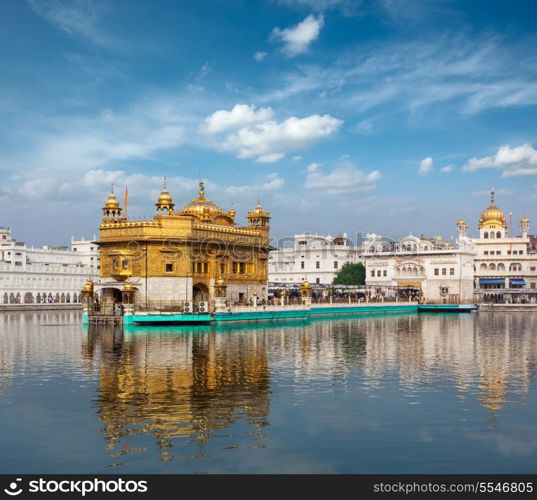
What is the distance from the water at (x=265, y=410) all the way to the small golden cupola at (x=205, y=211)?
29.7 meters

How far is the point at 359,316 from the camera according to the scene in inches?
2790

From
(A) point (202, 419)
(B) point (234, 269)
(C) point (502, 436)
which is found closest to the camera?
(C) point (502, 436)

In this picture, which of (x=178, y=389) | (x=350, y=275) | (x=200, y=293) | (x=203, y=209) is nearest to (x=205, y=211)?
(x=203, y=209)

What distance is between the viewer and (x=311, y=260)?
113188mm

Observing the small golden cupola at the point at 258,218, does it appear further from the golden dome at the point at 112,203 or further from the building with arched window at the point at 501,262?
the building with arched window at the point at 501,262

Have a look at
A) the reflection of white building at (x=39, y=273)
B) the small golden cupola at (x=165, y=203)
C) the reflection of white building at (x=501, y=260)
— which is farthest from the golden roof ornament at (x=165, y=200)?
the reflection of white building at (x=501, y=260)

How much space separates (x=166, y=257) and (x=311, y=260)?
6221 centimetres

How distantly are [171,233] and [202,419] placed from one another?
37.9 meters

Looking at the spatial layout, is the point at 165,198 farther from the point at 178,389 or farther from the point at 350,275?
the point at 350,275

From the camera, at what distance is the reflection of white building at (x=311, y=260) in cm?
11188

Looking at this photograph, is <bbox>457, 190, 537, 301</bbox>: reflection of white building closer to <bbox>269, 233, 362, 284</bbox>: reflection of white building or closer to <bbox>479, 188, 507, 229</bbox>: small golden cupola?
<bbox>479, 188, 507, 229</bbox>: small golden cupola

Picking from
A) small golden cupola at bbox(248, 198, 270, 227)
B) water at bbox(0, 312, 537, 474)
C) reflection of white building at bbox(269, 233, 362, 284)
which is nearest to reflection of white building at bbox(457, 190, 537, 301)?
reflection of white building at bbox(269, 233, 362, 284)

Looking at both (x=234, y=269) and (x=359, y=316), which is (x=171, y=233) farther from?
(x=359, y=316)
